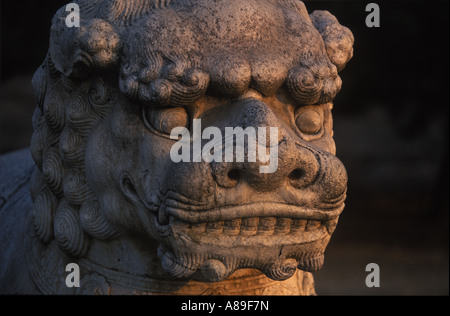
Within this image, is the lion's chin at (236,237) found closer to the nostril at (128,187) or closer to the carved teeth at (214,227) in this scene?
the carved teeth at (214,227)

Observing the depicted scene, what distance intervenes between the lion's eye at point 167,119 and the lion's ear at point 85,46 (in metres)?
0.19

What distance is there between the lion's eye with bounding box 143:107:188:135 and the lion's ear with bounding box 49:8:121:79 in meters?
0.19

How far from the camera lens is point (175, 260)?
5.28 feet

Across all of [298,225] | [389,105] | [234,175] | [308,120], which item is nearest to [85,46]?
[234,175]

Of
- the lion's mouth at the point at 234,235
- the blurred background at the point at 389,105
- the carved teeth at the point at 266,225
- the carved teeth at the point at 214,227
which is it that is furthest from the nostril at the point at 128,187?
the blurred background at the point at 389,105

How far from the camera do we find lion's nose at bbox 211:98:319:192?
1.48m

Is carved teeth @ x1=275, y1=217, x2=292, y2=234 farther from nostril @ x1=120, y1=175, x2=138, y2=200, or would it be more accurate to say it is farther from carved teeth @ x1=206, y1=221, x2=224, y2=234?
nostril @ x1=120, y1=175, x2=138, y2=200

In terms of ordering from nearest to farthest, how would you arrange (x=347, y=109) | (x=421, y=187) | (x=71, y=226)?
(x=71, y=226) → (x=347, y=109) → (x=421, y=187)

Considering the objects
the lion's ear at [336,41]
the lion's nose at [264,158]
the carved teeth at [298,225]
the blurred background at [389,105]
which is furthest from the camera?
the blurred background at [389,105]

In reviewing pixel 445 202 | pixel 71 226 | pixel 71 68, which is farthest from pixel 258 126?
pixel 445 202

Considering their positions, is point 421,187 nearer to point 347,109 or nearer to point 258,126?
point 347,109

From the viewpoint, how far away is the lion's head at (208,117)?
1.53 meters

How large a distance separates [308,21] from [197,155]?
551mm

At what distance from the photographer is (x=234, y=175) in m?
1.53
